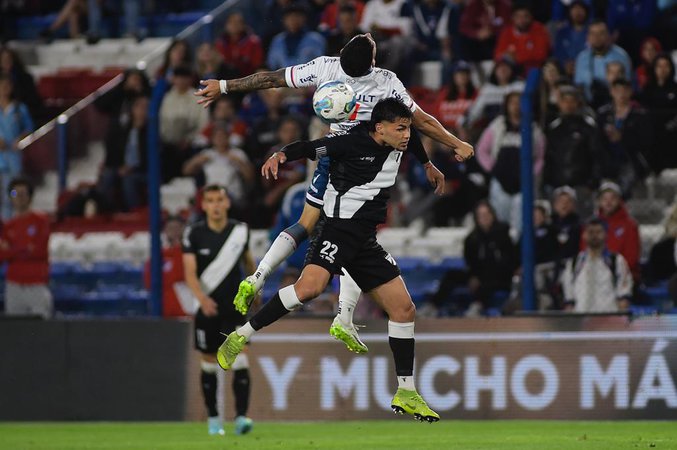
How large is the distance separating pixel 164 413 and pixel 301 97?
14.5 ft

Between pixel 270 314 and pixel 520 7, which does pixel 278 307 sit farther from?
pixel 520 7

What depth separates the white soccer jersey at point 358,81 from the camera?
10.2 m

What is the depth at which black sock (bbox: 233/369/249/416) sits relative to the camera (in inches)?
516

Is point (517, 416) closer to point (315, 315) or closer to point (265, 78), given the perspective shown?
point (315, 315)

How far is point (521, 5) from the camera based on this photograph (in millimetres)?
17297

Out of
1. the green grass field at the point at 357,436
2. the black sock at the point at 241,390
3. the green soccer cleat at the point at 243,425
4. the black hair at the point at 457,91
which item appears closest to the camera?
the green grass field at the point at 357,436

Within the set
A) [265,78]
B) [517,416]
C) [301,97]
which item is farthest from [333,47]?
[265,78]

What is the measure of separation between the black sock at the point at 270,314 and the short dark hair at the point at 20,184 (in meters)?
5.90

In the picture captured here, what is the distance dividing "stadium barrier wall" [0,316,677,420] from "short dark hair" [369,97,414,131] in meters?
4.45

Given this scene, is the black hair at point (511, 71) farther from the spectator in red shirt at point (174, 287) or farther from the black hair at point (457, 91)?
the spectator in red shirt at point (174, 287)

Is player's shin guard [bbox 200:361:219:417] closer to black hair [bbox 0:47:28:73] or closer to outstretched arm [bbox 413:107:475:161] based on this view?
outstretched arm [bbox 413:107:475:161]

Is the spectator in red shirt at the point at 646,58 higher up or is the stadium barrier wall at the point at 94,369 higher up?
the spectator in red shirt at the point at 646,58

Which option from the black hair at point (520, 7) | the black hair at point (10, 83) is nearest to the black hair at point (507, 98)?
the black hair at point (520, 7)

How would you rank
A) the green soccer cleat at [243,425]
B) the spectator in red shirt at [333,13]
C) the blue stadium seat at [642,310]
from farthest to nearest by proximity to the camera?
the spectator in red shirt at [333,13] < the blue stadium seat at [642,310] < the green soccer cleat at [243,425]
